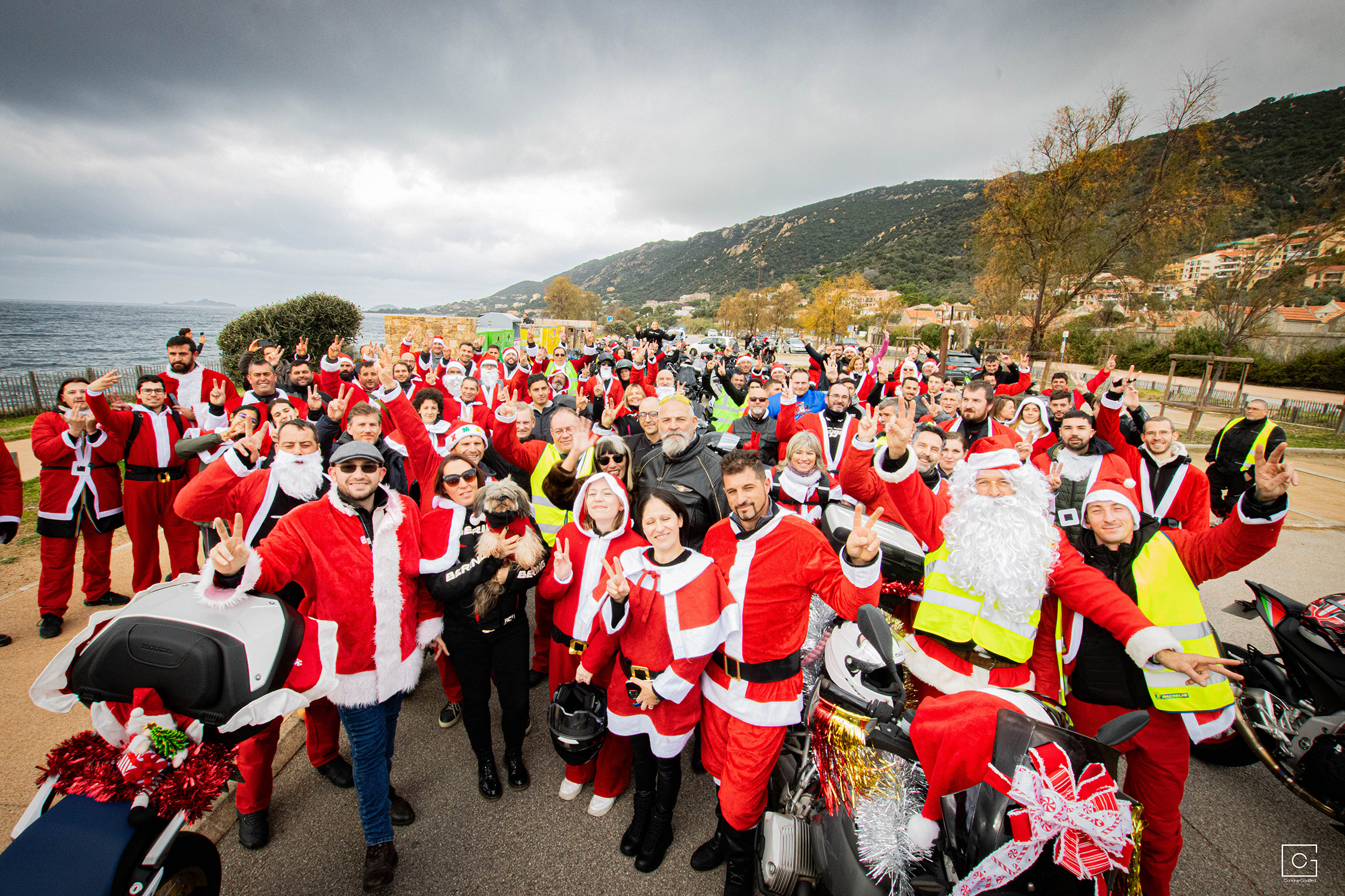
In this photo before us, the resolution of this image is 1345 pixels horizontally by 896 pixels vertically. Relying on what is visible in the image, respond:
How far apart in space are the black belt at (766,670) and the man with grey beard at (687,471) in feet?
3.38

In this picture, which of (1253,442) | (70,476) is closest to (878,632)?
(70,476)

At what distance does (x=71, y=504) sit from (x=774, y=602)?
20.2ft

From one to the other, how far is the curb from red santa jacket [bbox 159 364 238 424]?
12.4 ft

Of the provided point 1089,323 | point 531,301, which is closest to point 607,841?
point 1089,323

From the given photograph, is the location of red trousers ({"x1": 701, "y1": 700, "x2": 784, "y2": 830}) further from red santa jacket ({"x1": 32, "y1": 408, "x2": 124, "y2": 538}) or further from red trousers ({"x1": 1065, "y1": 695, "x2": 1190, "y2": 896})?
red santa jacket ({"x1": 32, "y1": 408, "x2": 124, "y2": 538})

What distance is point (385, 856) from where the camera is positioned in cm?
258

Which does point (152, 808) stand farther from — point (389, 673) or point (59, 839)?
point (389, 673)

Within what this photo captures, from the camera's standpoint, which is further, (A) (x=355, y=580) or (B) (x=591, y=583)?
(B) (x=591, y=583)

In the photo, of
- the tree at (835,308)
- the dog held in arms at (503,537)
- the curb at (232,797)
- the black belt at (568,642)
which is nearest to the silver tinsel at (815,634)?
the black belt at (568,642)

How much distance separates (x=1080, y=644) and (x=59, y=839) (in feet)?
13.6

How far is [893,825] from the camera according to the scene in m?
1.85

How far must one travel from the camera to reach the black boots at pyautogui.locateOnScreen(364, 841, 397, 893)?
2512mm

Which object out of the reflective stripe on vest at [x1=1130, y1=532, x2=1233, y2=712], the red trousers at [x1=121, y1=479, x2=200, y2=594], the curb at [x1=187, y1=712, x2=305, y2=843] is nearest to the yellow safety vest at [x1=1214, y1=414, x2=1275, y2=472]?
the reflective stripe on vest at [x1=1130, y1=532, x2=1233, y2=712]

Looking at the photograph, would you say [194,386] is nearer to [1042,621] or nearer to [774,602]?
[774,602]
